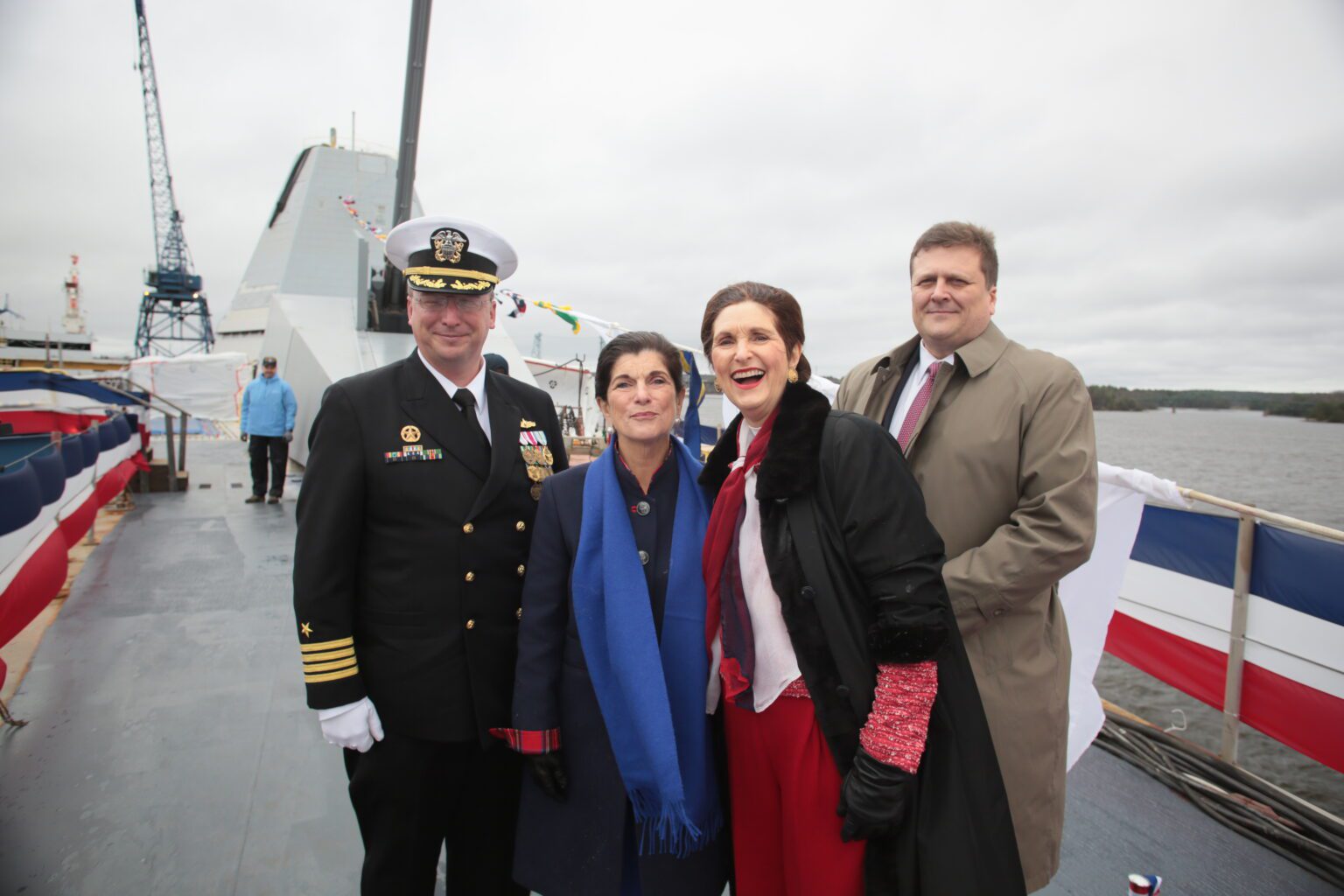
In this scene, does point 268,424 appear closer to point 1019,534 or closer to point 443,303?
point 443,303

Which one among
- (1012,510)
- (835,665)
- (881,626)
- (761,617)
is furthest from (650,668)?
(1012,510)

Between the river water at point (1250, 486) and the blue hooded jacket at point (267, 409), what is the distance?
26.8 ft

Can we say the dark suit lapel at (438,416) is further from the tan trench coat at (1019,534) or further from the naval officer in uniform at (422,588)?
the tan trench coat at (1019,534)

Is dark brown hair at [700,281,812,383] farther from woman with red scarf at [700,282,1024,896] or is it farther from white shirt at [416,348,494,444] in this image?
white shirt at [416,348,494,444]

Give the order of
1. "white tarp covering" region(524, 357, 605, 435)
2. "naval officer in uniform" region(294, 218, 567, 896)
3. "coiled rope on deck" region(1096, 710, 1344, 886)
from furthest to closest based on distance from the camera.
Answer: "white tarp covering" region(524, 357, 605, 435), "coiled rope on deck" region(1096, 710, 1344, 886), "naval officer in uniform" region(294, 218, 567, 896)

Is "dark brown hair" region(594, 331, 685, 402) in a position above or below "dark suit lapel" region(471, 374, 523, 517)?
above

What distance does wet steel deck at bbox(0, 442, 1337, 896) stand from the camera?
192cm

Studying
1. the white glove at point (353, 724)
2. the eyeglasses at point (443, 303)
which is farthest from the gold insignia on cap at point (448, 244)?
the white glove at point (353, 724)

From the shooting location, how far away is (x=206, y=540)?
5281 millimetres

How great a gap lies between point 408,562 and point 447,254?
80 centimetres

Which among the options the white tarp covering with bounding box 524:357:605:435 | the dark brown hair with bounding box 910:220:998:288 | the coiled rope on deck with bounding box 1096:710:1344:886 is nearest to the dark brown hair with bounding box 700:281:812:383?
the dark brown hair with bounding box 910:220:998:288

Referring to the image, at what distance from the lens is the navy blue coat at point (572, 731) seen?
5.03ft

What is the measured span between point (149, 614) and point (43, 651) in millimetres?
554

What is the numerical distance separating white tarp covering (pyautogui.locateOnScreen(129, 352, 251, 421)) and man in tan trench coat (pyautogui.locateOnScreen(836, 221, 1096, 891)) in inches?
866
